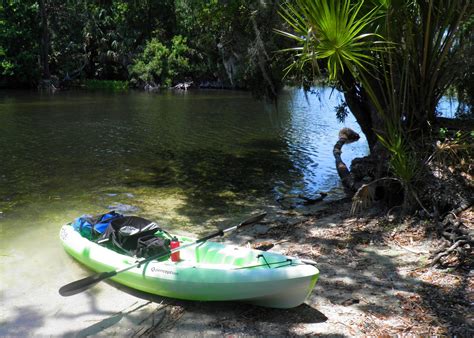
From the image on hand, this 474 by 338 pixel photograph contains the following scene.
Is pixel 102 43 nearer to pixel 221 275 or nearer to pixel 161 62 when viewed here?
pixel 161 62

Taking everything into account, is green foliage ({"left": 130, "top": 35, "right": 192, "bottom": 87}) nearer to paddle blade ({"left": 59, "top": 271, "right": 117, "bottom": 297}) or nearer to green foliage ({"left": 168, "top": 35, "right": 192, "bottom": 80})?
green foliage ({"left": 168, "top": 35, "right": 192, "bottom": 80})

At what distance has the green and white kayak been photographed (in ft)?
15.4

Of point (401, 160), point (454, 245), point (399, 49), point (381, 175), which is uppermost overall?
point (399, 49)

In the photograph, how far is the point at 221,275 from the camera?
4926mm

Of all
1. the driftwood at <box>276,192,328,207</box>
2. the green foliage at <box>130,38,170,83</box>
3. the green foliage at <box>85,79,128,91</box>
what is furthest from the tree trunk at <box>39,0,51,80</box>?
the driftwood at <box>276,192,328,207</box>

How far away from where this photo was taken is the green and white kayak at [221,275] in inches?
184

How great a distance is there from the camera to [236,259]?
17.7 feet

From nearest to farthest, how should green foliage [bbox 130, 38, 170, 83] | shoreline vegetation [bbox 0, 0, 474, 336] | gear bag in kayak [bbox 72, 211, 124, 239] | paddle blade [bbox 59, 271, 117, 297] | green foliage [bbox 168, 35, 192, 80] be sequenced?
shoreline vegetation [bbox 0, 0, 474, 336] → paddle blade [bbox 59, 271, 117, 297] → gear bag in kayak [bbox 72, 211, 124, 239] → green foliage [bbox 130, 38, 170, 83] → green foliage [bbox 168, 35, 192, 80]

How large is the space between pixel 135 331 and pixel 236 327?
999mm

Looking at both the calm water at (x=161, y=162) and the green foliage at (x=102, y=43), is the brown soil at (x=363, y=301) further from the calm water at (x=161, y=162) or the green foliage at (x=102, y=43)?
the green foliage at (x=102, y=43)

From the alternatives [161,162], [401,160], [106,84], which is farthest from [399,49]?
[106,84]

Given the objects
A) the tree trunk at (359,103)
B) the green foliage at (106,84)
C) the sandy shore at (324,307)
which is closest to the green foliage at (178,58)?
the green foliage at (106,84)

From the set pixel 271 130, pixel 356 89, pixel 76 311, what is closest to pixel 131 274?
pixel 76 311

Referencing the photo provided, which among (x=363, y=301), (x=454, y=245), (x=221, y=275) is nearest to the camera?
(x=363, y=301)
